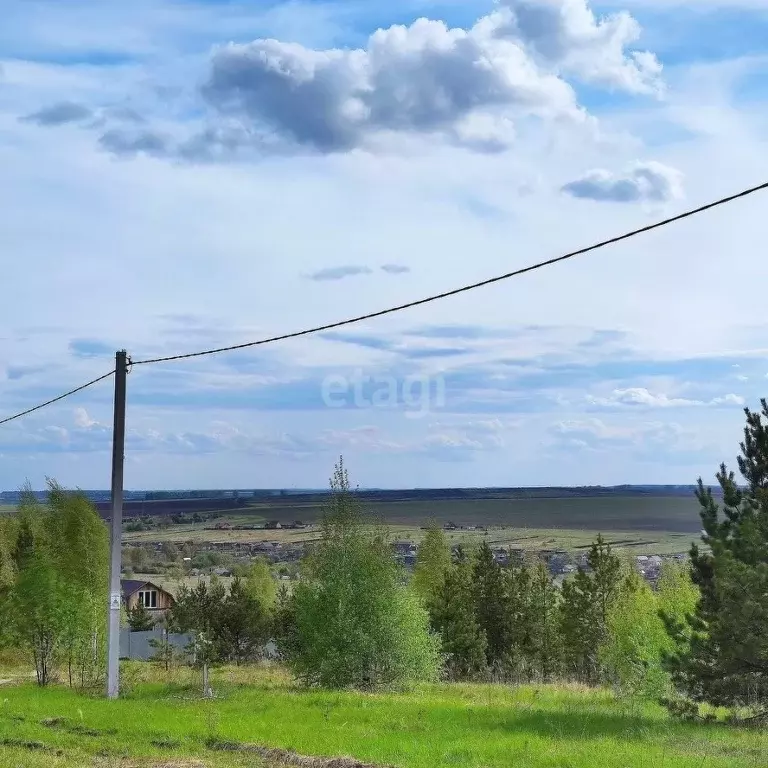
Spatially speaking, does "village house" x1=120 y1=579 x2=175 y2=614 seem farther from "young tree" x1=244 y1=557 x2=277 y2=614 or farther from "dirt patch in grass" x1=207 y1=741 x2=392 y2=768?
"dirt patch in grass" x1=207 y1=741 x2=392 y2=768

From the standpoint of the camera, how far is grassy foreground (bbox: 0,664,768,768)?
14.8 m

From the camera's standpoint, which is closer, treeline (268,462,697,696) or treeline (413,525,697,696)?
treeline (268,462,697,696)

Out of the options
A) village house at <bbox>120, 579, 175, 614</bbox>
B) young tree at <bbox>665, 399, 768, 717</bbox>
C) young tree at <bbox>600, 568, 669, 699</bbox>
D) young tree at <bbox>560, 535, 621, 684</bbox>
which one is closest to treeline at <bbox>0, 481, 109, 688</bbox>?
young tree at <bbox>600, 568, 669, 699</bbox>

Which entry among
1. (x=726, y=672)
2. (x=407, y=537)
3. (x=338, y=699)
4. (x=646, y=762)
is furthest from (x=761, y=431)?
(x=407, y=537)

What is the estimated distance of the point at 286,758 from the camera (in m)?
15.1

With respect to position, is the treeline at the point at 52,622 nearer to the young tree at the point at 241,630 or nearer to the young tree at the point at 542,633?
the young tree at the point at 241,630

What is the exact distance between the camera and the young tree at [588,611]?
6938 centimetres

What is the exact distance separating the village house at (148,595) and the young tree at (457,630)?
37850 mm

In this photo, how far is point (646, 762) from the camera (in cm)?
1411

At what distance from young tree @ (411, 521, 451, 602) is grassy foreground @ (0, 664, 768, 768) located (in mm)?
50832

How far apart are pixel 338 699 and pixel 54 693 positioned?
26.1 feet

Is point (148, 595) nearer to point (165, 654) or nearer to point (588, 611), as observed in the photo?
point (588, 611)

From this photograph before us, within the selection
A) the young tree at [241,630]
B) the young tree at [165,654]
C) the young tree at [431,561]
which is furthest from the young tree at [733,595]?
the young tree at [431,561]

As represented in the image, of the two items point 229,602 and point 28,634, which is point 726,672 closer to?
point 28,634
